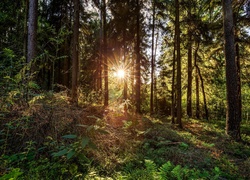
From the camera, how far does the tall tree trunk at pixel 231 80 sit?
25.1ft

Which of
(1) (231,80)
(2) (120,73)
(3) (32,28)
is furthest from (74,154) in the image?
(2) (120,73)

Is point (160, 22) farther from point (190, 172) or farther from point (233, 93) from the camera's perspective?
point (190, 172)

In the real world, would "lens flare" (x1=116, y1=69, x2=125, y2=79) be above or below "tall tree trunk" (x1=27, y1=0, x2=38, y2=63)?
below

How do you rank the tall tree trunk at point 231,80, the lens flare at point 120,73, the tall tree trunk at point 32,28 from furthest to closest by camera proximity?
the lens flare at point 120,73 < the tall tree trunk at point 231,80 < the tall tree trunk at point 32,28

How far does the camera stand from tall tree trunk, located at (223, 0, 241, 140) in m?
7.65

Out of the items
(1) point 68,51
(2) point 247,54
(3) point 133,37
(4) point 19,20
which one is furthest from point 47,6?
(2) point 247,54

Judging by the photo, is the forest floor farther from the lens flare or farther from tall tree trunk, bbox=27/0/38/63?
the lens flare

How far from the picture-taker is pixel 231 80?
7.76 metres

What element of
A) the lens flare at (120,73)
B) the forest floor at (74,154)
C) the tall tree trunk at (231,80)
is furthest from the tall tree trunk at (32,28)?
the tall tree trunk at (231,80)

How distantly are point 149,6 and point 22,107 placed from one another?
41.0 feet

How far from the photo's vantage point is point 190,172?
3.54 m

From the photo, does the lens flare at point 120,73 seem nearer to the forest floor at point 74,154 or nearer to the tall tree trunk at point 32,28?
the tall tree trunk at point 32,28

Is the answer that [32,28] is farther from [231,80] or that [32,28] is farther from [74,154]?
[231,80]

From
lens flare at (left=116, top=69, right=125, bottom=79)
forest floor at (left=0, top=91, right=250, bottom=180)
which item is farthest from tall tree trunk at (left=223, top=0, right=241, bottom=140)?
lens flare at (left=116, top=69, right=125, bottom=79)
